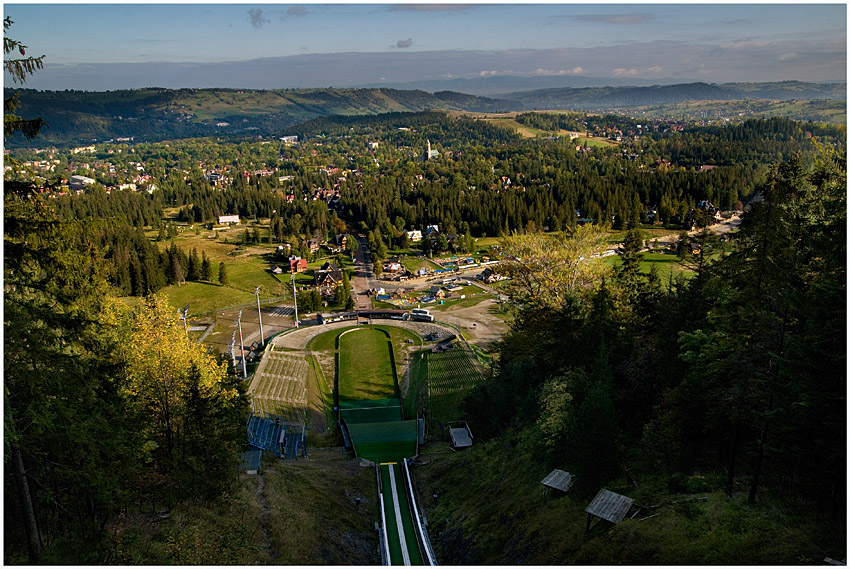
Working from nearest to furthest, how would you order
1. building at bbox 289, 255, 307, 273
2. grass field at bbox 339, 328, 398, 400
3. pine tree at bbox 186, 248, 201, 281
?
grass field at bbox 339, 328, 398, 400, pine tree at bbox 186, 248, 201, 281, building at bbox 289, 255, 307, 273

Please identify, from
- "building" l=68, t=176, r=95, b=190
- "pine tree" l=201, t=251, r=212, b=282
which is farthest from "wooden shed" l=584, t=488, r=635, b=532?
"building" l=68, t=176, r=95, b=190

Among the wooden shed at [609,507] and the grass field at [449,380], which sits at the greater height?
the wooden shed at [609,507]

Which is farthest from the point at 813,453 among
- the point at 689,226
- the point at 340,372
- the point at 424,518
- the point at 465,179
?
the point at 465,179

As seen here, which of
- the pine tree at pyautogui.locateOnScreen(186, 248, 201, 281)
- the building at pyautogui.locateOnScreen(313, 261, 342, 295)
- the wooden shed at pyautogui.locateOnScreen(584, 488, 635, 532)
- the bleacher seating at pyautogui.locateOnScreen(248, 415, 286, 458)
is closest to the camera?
the wooden shed at pyautogui.locateOnScreen(584, 488, 635, 532)

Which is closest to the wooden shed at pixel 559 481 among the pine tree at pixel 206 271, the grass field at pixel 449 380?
the grass field at pixel 449 380

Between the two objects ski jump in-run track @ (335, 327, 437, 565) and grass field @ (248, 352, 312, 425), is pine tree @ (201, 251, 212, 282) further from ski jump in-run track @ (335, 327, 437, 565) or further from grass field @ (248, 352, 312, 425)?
grass field @ (248, 352, 312, 425)

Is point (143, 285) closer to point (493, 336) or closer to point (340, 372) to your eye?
point (340, 372)

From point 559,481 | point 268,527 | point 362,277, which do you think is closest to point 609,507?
point 559,481

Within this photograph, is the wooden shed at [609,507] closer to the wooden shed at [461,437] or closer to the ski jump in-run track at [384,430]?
the ski jump in-run track at [384,430]
